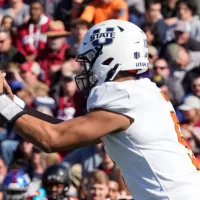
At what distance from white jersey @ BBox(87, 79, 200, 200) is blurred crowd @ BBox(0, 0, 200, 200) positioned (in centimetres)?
395

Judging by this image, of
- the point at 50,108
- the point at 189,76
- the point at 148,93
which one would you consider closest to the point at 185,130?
the point at 189,76

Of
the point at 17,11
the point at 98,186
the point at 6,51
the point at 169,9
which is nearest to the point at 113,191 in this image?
the point at 98,186

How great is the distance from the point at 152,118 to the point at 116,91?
28 cm

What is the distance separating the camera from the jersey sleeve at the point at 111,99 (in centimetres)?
563

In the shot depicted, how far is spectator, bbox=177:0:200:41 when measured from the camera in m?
13.6

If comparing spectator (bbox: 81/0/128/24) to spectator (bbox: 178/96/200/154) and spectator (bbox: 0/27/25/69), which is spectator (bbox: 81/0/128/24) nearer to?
spectator (bbox: 0/27/25/69)

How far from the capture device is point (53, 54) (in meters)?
13.4

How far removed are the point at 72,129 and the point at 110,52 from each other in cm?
57

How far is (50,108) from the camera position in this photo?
12.3 m

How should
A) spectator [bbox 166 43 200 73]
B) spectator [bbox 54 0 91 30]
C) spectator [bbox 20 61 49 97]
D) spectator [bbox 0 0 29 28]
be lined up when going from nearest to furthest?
spectator [bbox 20 61 49 97]
spectator [bbox 166 43 200 73]
spectator [bbox 0 0 29 28]
spectator [bbox 54 0 91 30]

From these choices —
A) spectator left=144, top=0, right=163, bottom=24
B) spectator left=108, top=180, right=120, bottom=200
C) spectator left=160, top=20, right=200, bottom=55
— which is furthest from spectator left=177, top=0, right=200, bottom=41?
spectator left=108, top=180, right=120, bottom=200

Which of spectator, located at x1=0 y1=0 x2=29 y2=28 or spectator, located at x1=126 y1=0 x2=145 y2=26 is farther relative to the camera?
spectator, located at x1=126 y1=0 x2=145 y2=26

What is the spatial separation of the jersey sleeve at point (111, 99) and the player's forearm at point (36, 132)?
11.7 inches

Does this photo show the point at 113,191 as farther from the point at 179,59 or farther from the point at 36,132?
the point at 36,132
